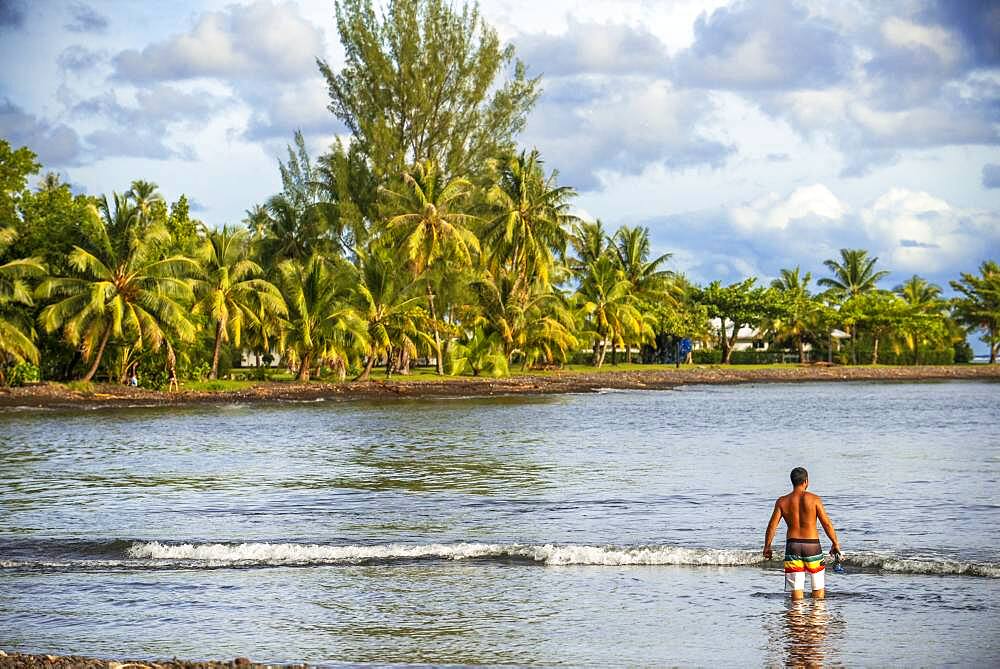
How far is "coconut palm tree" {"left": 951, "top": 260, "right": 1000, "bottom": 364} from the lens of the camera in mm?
83000

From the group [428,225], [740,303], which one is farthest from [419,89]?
[740,303]

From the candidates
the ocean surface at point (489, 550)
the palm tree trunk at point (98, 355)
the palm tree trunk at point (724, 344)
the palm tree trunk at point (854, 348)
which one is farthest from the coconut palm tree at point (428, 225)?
the palm tree trunk at point (854, 348)

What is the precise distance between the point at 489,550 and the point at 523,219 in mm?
46520

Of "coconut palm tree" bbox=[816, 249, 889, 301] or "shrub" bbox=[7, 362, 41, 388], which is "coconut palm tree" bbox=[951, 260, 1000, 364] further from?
"shrub" bbox=[7, 362, 41, 388]

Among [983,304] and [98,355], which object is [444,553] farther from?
[983,304]

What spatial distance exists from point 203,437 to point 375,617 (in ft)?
78.4

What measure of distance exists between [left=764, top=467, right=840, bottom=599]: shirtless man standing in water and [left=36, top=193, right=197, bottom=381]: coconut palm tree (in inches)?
1426

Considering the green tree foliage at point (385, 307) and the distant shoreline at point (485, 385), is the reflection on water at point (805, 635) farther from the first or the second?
the green tree foliage at point (385, 307)

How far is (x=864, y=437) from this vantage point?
3309 cm

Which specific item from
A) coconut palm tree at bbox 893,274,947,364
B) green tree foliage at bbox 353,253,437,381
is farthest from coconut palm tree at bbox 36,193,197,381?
coconut palm tree at bbox 893,274,947,364

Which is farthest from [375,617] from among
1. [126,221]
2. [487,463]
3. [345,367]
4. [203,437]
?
[345,367]

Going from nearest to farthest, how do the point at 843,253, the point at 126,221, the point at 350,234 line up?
the point at 126,221, the point at 350,234, the point at 843,253

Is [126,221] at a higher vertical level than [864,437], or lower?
higher

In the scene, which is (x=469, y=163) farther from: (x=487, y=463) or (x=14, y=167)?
(x=487, y=463)
